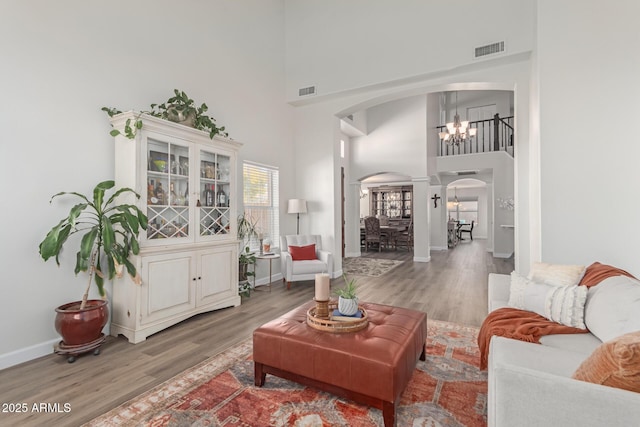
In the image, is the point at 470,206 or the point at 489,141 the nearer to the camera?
the point at 489,141

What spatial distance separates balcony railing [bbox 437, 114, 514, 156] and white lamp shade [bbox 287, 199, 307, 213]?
5.93 metres

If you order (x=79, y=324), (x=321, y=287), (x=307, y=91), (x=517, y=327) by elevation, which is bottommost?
(x=79, y=324)

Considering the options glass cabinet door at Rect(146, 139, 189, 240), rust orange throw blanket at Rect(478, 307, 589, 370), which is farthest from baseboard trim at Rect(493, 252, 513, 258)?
glass cabinet door at Rect(146, 139, 189, 240)

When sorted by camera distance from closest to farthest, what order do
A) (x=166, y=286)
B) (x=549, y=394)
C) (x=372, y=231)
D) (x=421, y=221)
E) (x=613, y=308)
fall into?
(x=549, y=394), (x=613, y=308), (x=166, y=286), (x=421, y=221), (x=372, y=231)

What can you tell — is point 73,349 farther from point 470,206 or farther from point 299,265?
point 470,206

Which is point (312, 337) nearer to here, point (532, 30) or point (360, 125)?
point (532, 30)

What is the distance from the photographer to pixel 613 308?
5.68ft

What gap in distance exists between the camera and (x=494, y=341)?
64.8 inches

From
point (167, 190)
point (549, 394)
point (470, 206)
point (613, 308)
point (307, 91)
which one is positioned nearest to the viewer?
point (549, 394)

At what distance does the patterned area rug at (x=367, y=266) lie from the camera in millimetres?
6259

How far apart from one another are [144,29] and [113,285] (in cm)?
293

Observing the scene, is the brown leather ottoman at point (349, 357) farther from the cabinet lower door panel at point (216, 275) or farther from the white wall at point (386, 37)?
the white wall at point (386, 37)

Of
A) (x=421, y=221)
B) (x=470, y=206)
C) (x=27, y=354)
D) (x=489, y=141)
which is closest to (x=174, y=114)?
(x=27, y=354)

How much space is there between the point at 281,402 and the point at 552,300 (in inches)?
79.8
